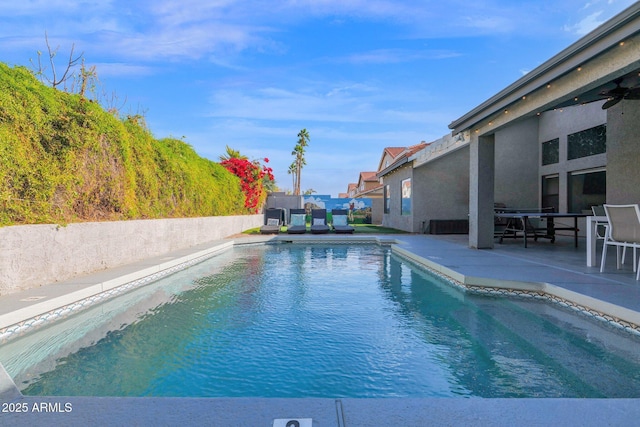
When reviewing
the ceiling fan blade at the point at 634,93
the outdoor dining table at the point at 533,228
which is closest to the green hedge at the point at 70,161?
the outdoor dining table at the point at 533,228

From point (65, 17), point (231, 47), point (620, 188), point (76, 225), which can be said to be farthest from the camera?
point (231, 47)

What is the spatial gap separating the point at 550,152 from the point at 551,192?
1545 mm

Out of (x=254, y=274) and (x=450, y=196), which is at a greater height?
(x=450, y=196)

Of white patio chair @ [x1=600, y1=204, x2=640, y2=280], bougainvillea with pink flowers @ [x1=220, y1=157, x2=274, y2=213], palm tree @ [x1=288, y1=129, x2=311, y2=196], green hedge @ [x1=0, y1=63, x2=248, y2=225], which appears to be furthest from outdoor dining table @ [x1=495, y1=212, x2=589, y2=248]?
palm tree @ [x1=288, y1=129, x2=311, y2=196]

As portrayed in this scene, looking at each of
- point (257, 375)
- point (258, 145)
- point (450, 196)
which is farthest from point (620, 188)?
point (258, 145)

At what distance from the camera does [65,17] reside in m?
7.97

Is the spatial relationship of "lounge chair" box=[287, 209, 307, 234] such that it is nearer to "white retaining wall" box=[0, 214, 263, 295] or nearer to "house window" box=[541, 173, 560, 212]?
"white retaining wall" box=[0, 214, 263, 295]

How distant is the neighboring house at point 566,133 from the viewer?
5023 millimetres

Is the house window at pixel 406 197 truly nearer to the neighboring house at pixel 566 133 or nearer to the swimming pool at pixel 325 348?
the neighboring house at pixel 566 133

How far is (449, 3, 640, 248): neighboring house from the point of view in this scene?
5.02 m

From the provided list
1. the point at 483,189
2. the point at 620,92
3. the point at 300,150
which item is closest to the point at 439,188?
the point at 483,189

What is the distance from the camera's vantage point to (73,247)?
19.2 ft

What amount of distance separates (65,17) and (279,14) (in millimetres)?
5498

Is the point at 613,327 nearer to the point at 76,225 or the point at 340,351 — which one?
the point at 340,351
